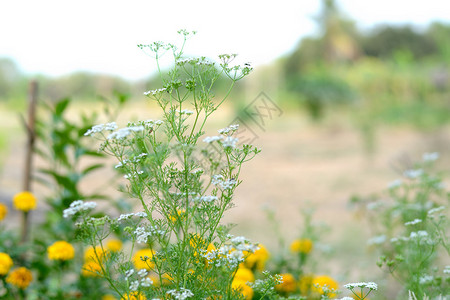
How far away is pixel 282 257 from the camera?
2.39m

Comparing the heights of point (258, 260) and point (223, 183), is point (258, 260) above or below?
above

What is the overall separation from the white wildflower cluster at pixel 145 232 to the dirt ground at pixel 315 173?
3.62 metres

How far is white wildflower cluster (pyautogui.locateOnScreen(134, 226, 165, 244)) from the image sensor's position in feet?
3.76

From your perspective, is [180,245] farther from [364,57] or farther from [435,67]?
[364,57]

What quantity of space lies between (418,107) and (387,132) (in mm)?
1573

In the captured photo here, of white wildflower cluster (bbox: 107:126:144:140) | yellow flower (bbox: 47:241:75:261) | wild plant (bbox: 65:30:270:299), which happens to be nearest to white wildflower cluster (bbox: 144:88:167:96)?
wild plant (bbox: 65:30:270:299)

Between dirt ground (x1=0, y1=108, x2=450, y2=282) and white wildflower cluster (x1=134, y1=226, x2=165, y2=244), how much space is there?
11.9ft

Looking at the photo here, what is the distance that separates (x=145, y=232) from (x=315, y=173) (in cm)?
703

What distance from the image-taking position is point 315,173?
315 inches

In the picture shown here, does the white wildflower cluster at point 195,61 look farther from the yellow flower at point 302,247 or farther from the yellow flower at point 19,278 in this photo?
the yellow flower at point 302,247

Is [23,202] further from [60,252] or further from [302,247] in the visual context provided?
[302,247]

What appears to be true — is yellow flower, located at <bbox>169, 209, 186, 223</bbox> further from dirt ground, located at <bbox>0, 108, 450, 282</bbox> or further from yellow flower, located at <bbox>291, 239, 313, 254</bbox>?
dirt ground, located at <bbox>0, 108, 450, 282</bbox>

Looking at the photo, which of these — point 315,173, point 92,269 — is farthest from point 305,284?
point 315,173

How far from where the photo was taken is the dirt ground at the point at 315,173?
5.78 metres
